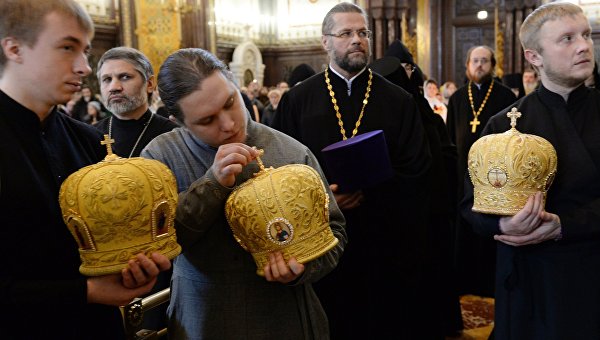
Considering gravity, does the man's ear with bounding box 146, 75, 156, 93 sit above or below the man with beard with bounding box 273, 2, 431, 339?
above

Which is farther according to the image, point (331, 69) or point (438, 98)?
point (438, 98)

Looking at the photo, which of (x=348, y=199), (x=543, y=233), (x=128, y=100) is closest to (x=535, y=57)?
(x=543, y=233)

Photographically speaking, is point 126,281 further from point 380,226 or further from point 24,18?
point 380,226

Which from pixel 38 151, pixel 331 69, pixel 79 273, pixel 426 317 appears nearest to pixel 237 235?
pixel 79 273

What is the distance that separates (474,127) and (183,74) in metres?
4.40

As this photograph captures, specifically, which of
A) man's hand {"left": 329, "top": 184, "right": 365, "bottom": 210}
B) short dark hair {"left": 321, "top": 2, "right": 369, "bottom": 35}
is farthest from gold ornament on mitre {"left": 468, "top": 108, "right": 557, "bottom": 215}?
short dark hair {"left": 321, "top": 2, "right": 369, "bottom": 35}

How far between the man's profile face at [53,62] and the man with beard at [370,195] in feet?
5.83

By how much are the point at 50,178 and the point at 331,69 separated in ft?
6.85

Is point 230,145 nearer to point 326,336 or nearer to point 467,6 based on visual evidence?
point 326,336

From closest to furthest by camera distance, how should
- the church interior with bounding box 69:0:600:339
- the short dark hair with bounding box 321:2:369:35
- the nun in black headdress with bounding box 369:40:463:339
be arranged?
the short dark hair with bounding box 321:2:369:35 → the nun in black headdress with bounding box 369:40:463:339 → the church interior with bounding box 69:0:600:339

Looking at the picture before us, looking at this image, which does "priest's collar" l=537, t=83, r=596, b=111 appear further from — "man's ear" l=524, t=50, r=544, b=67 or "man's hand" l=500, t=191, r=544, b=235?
"man's hand" l=500, t=191, r=544, b=235

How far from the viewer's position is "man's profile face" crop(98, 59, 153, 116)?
3.11 m

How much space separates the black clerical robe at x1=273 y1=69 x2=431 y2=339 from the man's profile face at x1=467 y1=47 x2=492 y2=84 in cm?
271

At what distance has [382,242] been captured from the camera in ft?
10.4
